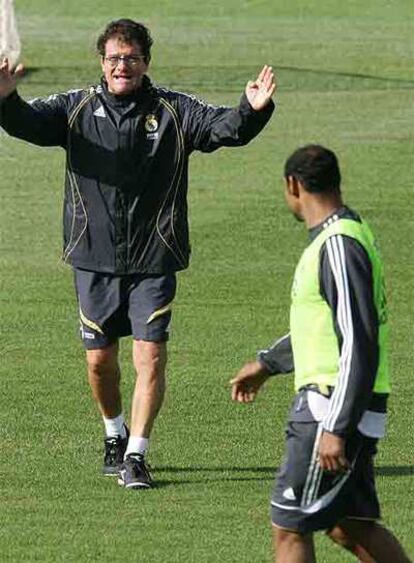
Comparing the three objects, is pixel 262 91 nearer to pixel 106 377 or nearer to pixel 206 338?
pixel 106 377

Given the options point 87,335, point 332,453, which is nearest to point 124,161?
point 87,335

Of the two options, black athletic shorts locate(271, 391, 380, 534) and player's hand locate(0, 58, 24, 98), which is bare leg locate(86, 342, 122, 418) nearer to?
player's hand locate(0, 58, 24, 98)

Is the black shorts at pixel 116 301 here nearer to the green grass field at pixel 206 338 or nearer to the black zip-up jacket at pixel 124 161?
the black zip-up jacket at pixel 124 161

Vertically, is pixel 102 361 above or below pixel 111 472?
above

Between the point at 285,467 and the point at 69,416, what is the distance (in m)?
4.82

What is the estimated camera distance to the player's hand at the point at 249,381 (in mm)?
9078

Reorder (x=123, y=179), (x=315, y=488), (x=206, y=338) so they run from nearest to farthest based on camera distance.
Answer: (x=315, y=488) → (x=123, y=179) → (x=206, y=338)

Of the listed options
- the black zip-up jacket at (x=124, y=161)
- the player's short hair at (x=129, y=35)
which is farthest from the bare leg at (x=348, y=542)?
the player's short hair at (x=129, y=35)

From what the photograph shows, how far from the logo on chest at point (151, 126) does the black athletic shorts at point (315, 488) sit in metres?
3.52

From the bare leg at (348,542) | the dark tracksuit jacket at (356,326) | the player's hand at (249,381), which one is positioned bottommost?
the bare leg at (348,542)

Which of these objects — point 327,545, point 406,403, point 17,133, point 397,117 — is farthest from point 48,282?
point 397,117

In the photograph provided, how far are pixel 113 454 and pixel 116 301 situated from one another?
86 centimetres

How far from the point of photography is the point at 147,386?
37.8 ft

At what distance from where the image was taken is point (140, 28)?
11.6 m
